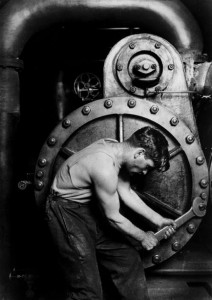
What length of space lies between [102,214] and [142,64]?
3.06ft

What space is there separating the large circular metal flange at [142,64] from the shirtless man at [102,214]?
459 millimetres

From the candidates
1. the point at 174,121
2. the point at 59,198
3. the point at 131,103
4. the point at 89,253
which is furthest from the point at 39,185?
the point at 174,121

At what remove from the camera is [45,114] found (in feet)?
12.1

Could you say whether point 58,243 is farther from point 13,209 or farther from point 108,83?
point 108,83

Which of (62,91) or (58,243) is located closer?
(58,243)

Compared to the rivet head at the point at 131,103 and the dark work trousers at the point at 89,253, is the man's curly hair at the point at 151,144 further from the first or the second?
the dark work trousers at the point at 89,253

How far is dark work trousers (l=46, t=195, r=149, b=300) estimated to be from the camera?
190 centimetres

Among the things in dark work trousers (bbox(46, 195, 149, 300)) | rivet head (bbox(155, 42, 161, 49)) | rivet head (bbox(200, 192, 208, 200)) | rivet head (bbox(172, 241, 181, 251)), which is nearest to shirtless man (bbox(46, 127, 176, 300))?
dark work trousers (bbox(46, 195, 149, 300))

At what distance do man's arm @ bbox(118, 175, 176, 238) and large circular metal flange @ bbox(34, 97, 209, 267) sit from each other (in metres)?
0.14

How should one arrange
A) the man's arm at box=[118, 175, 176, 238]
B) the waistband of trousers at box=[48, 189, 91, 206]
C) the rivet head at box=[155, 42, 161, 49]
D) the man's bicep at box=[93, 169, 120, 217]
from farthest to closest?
the rivet head at box=[155, 42, 161, 49] < the man's arm at box=[118, 175, 176, 238] < the waistband of trousers at box=[48, 189, 91, 206] < the man's bicep at box=[93, 169, 120, 217]

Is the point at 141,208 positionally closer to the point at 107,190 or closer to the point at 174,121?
the point at 107,190

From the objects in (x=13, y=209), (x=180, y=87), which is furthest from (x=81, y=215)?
(x=180, y=87)

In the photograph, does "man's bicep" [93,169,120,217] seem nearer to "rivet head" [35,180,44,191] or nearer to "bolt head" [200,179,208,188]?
"rivet head" [35,180,44,191]

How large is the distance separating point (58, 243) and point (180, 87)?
3.91 ft
